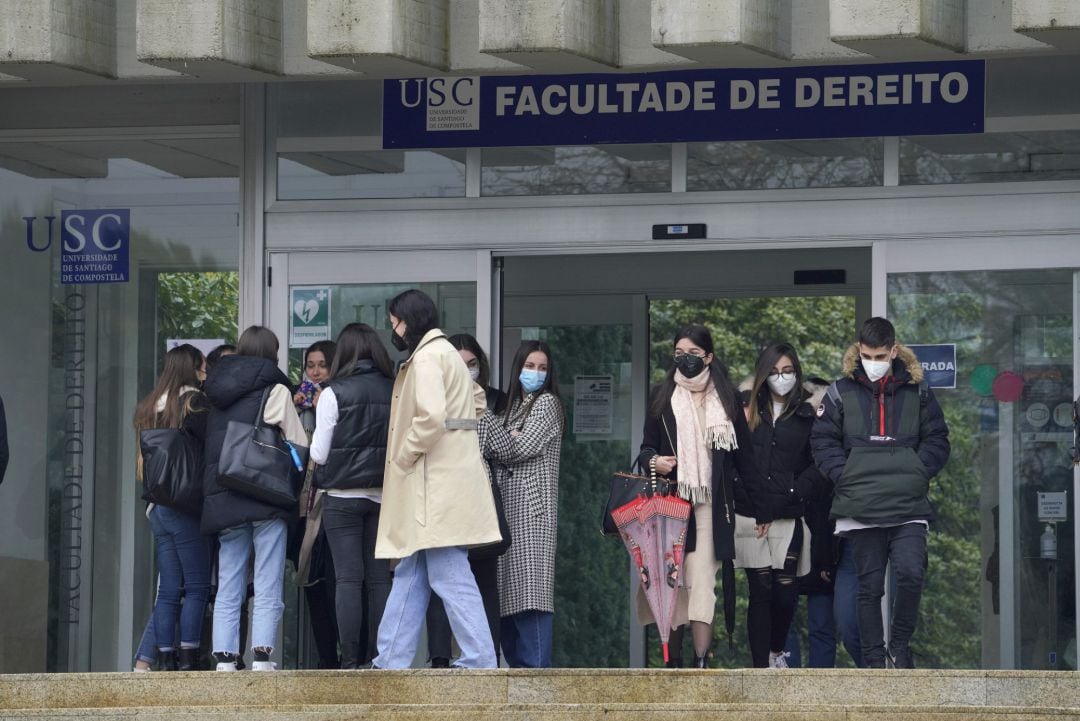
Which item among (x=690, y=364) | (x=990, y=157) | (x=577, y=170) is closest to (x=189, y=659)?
(x=690, y=364)

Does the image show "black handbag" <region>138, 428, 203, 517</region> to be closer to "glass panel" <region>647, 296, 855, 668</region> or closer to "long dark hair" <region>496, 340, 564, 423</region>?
"long dark hair" <region>496, 340, 564, 423</region>

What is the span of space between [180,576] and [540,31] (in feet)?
10.9

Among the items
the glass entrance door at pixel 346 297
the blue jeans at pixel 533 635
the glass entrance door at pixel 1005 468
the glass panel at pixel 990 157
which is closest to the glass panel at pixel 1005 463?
the glass entrance door at pixel 1005 468

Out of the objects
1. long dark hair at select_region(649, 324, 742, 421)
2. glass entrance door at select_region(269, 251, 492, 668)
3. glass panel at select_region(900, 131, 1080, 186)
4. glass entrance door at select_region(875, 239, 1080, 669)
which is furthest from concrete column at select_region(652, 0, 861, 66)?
glass entrance door at select_region(269, 251, 492, 668)

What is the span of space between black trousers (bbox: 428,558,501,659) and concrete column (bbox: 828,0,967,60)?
3.13m

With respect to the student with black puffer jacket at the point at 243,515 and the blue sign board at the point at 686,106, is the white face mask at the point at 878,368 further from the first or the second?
the student with black puffer jacket at the point at 243,515

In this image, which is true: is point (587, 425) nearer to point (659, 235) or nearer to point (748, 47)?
point (659, 235)

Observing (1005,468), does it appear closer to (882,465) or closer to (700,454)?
(882,465)

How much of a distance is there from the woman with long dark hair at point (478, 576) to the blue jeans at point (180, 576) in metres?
1.21

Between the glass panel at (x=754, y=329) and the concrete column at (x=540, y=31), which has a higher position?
the concrete column at (x=540, y=31)

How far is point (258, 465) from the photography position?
9.64 meters

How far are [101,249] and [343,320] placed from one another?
1.80m

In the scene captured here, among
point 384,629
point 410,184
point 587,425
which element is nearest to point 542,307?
point 587,425

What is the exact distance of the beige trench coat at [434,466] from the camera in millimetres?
9047
